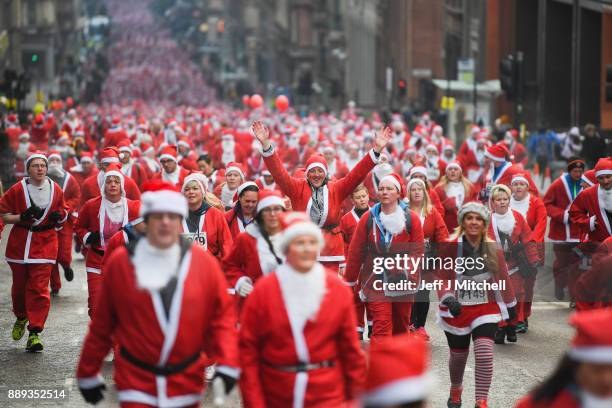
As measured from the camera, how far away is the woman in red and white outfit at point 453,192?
17391mm

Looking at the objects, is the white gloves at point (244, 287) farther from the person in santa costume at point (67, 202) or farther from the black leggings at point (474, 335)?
the person in santa costume at point (67, 202)

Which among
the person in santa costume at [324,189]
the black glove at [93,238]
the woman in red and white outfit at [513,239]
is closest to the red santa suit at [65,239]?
the black glove at [93,238]

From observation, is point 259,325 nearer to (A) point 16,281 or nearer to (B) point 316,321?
(B) point 316,321

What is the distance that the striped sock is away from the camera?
396 inches

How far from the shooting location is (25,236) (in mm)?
13367

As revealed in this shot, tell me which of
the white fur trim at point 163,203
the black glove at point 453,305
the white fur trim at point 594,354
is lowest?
the black glove at point 453,305

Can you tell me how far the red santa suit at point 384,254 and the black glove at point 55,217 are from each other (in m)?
3.27

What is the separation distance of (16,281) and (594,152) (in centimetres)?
1738

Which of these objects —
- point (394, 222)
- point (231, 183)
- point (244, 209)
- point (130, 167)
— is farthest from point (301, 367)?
point (130, 167)

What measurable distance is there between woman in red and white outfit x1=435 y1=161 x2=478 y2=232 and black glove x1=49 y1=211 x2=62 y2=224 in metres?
5.46

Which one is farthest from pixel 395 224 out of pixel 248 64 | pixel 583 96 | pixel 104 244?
pixel 248 64

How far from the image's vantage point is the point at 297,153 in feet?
98.9

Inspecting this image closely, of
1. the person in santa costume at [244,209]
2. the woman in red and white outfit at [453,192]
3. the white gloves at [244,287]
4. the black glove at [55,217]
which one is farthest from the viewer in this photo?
the woman in red and white outfit at [453,192]

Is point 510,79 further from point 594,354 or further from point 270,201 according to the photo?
point 594,354
